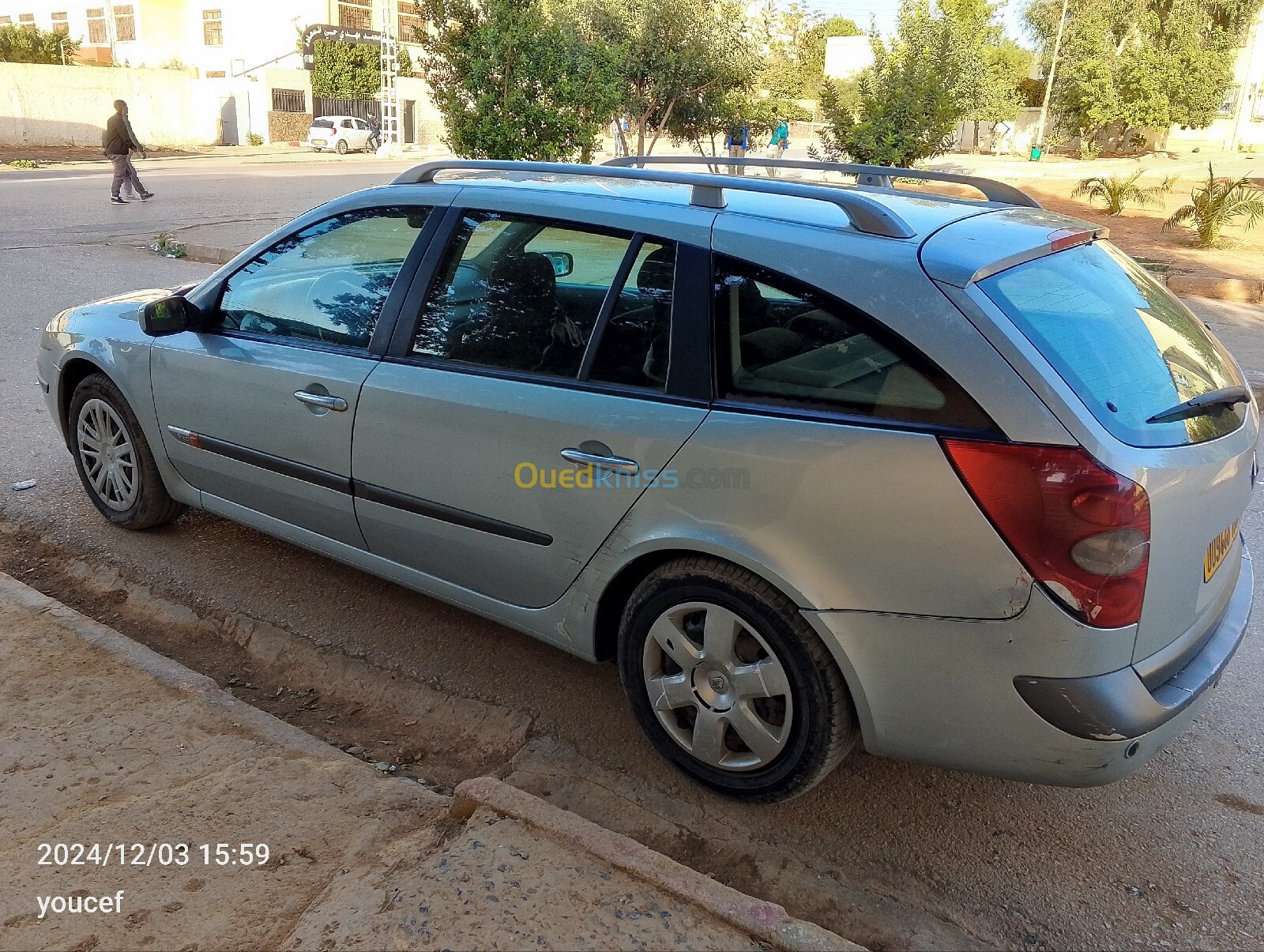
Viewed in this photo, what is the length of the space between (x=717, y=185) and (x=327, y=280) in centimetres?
160

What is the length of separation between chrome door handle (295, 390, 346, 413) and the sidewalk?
3.38ft

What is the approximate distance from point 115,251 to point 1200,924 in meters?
13.6

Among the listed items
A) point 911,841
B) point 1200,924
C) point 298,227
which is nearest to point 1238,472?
point 1200,924

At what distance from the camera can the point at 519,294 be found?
3234 mm

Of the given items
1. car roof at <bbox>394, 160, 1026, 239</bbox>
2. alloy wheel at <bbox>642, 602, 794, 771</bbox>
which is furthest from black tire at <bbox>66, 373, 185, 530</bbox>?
alloy wheel at <bbox>642, 602, 794, 771</bbox>

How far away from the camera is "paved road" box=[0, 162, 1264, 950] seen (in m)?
2.54

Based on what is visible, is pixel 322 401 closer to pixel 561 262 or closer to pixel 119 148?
pixel 561 262

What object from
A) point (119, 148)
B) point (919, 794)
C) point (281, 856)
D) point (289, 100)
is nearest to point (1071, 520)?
point (919, 794)

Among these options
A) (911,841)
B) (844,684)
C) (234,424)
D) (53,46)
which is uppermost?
(53,46)

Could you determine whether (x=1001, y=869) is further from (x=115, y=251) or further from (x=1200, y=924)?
(x=115, y=251)

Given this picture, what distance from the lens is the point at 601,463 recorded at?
2.80m

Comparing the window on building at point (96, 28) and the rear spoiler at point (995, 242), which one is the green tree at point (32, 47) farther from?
the rear spoiler at point (995, 242)

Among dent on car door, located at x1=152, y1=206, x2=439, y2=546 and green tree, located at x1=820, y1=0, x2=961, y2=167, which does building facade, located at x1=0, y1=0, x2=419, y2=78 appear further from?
dent on car door, located at x1=152, y1=206, x2=439, y2=546

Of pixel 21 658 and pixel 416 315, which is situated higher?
pixel 416 315
